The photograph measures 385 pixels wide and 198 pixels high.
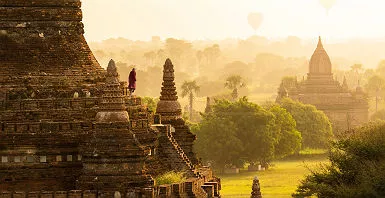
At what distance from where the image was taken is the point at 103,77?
114ft

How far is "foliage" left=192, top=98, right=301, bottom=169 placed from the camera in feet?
305

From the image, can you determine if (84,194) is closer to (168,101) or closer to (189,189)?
(189,189)

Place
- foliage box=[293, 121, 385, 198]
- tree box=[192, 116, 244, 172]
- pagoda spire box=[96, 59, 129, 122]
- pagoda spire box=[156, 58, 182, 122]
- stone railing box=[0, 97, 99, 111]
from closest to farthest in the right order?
pagoda spire box=[96, 59, 129, 122] < stone railing box=[0, 97, 99, 111] < foliage box=[293, 121, 385, 198] < pagoda spire box=[156, 58, 182, 122] < tree box=[192, 116, 244, 172]

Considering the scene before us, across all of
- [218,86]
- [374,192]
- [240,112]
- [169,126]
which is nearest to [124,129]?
[169,126]

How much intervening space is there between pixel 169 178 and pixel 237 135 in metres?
60.9

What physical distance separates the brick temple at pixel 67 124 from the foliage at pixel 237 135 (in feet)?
184

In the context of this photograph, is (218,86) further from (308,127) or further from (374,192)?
(374,192)

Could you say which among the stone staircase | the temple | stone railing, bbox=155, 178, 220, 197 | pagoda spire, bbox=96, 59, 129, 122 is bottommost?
stone railing, bbox=155, 178, 220, 197

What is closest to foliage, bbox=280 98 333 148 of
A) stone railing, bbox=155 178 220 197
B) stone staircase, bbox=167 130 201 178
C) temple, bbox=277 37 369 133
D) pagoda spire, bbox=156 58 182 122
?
temple, bbox=277 37 369 133

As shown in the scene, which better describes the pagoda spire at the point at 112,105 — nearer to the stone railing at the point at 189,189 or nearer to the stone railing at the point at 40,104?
the stone railing at the point at 40,104

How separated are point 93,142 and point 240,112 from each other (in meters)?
64.3

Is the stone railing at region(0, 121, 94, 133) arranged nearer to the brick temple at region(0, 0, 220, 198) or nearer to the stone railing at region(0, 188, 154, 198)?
the brick temple at region(0, 0, 220, 198)

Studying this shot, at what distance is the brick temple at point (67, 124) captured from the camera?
31969mm

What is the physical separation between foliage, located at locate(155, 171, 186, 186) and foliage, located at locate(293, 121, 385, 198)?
5459 mm
